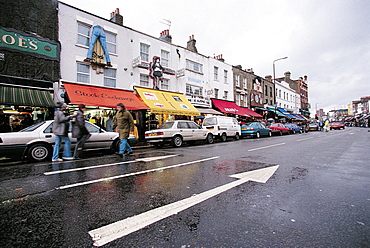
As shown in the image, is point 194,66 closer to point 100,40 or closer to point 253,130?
point 253,130

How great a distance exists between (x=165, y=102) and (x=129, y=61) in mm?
4264

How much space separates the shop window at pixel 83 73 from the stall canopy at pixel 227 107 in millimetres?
13481

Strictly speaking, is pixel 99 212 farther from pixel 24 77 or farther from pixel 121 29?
pixel 121 29

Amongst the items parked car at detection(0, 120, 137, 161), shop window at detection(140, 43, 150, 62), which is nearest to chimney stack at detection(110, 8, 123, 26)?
shop window at detection(140, 43, 150, 62)

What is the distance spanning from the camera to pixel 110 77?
47.8 ft

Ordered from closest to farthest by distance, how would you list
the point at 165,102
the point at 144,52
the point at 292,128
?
the point at 165,102 → the point at 144,52 → the point at 292,128

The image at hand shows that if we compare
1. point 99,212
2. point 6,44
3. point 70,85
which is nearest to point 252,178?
point 99,212

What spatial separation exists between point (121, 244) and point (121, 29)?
16553mm

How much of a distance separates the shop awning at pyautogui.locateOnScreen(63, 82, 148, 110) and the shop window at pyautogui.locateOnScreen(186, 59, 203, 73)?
7.98 metres

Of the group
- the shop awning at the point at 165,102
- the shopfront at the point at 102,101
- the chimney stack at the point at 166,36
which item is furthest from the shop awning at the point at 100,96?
the chimney stack at the point at 166,36

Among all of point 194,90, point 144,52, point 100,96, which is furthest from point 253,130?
point 100,96

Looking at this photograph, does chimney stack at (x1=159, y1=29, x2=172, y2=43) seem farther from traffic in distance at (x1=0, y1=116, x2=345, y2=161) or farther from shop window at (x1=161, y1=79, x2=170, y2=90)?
traffic in distance at (x1=0, y1=116, x2=345, y2=161)

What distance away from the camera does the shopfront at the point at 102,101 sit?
11.8 meters

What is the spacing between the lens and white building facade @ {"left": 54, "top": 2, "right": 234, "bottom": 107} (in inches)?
499
